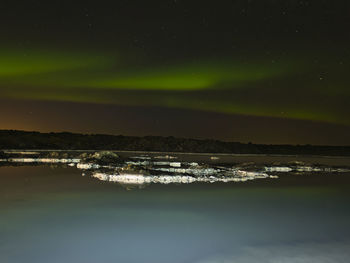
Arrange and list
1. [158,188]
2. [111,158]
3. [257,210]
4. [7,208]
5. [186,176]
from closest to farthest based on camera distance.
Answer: [7,208]
[257,210]
[158,188]
[186,176]
[111,158]

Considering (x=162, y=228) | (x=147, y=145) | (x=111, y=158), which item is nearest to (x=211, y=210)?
(x=162, y=228)

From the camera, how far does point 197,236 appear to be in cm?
644

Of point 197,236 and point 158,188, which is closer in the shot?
point 197,236

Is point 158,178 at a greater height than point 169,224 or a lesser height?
greater

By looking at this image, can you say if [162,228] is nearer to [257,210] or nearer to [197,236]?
[197,236]

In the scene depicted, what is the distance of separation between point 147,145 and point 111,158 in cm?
4903

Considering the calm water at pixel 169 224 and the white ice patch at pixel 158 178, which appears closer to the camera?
the calm water at pixel 169 224

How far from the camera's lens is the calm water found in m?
5.34

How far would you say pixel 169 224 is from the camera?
24.0ft

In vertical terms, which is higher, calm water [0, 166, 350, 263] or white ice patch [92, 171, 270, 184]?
white ice patch [92, 171, 270, 184]

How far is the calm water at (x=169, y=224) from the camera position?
5344 millimetres

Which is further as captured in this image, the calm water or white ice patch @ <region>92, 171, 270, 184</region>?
white ice patch @ <region>92, 171, 270, 184</region>

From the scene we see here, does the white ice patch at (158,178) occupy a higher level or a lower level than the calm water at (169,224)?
higher

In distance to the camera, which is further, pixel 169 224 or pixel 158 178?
pixel 158 178
